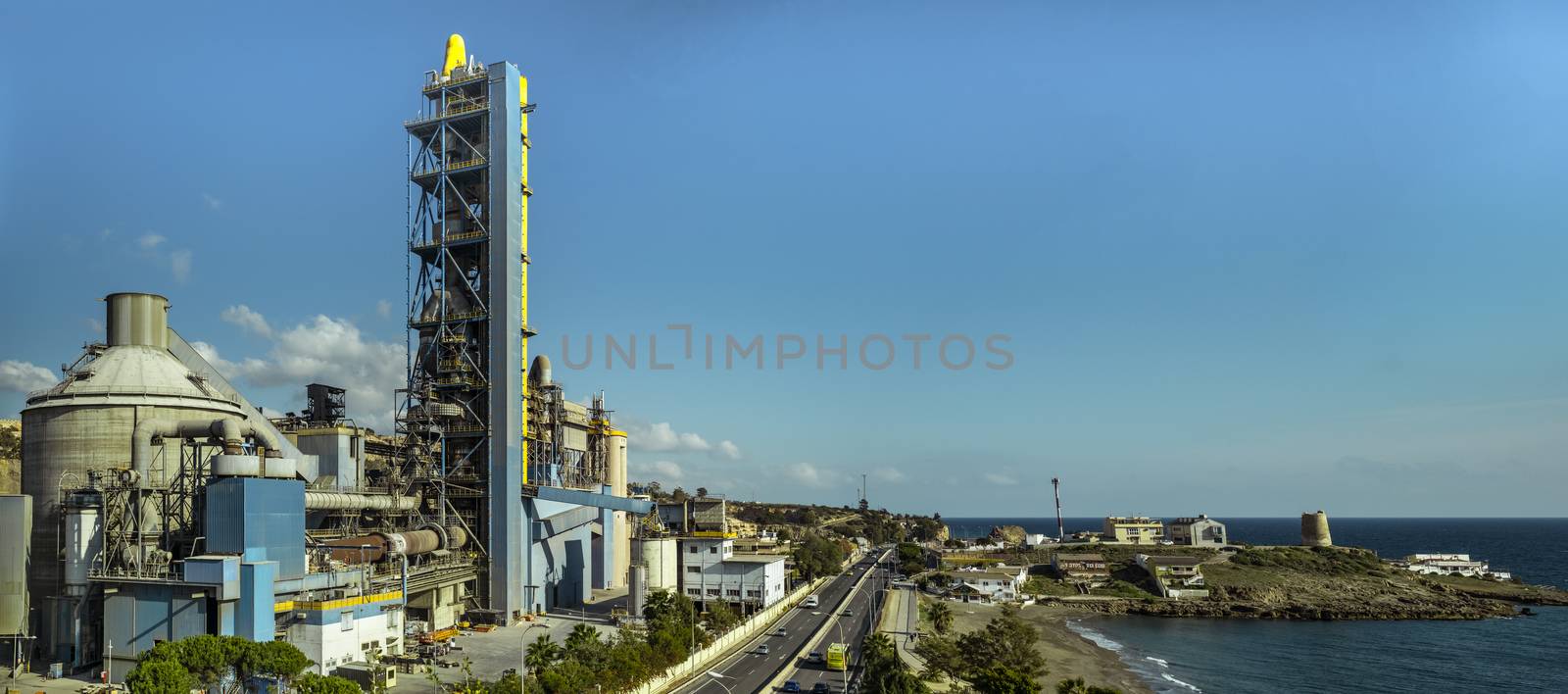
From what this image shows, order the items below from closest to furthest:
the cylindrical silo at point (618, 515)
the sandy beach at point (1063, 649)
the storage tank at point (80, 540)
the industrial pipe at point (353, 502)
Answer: the storage tank at point (80, 540), the industrial pipe at point (353, 502), the sandy beach at point (1063, 649), the cylindrical silo at point (618, 515)

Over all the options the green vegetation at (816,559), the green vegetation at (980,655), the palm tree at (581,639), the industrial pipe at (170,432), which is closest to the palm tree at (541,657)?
the palm tree at (581,639)

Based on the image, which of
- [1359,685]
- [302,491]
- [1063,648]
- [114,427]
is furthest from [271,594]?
[1359,685]

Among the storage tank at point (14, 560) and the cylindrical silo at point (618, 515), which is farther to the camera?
the cylindrical silo at point (618, 515)

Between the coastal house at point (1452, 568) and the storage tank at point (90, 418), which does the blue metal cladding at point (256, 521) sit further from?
the coastal house at point (1452, 568)

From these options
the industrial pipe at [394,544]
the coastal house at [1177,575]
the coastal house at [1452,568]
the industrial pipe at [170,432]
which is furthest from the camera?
the coastal house at [1452,568]

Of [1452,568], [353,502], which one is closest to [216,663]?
[353,502]
